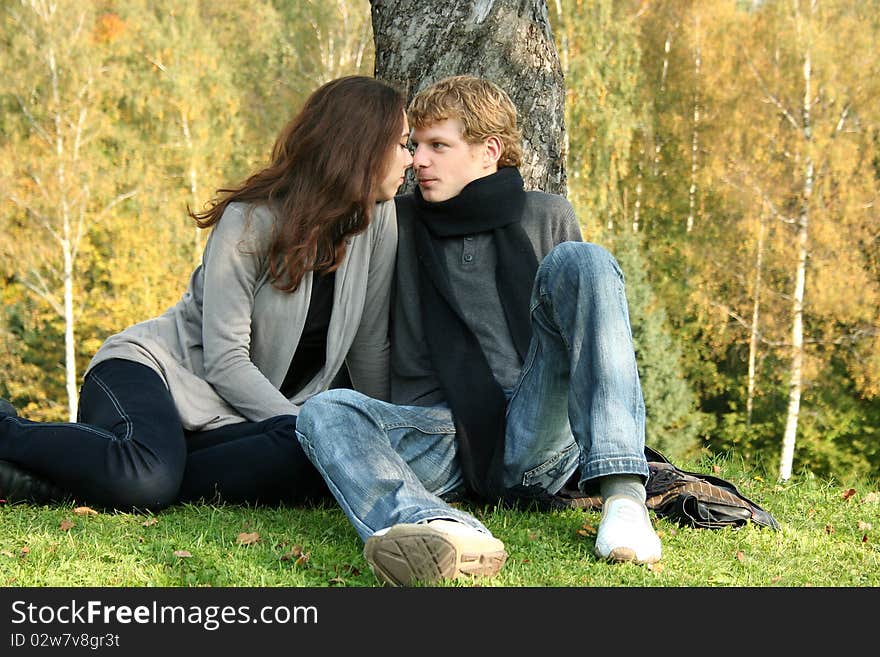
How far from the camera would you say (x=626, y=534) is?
2.88m

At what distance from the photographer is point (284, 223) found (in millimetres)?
3693

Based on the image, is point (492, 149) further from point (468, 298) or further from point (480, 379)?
point (480, 379)

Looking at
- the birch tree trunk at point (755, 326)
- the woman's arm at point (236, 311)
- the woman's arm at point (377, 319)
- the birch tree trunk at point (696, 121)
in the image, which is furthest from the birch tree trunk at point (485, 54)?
the birch tree trunk at point (696, 121)

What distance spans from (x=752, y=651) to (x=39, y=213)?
61.3ft

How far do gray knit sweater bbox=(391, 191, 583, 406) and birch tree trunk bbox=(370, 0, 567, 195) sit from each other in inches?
42.5

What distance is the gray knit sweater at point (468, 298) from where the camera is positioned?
11.9 ft

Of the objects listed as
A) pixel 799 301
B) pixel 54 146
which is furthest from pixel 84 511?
pixel 799 301

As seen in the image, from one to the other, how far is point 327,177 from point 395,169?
252mm

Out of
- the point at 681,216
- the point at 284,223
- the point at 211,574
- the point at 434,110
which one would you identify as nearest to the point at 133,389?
the point at 284,223

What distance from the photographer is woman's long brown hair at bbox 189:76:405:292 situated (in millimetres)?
3689

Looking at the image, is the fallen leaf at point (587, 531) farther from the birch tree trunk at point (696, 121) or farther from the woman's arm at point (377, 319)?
the birch tree trunk at point (696, 121)

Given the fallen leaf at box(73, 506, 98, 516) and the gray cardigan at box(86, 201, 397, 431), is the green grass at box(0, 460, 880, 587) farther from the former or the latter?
the gray cardigan at box(86, 201, 397, 431)

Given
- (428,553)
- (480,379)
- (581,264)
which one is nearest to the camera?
(428,553)

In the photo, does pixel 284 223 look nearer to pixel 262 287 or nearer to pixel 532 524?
pixel 262 287
